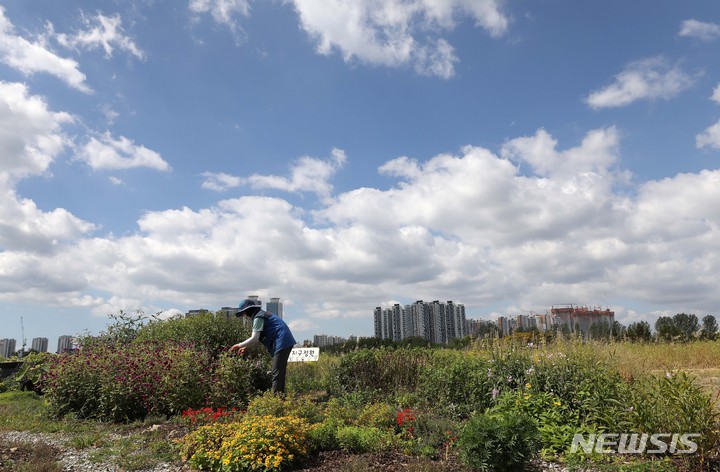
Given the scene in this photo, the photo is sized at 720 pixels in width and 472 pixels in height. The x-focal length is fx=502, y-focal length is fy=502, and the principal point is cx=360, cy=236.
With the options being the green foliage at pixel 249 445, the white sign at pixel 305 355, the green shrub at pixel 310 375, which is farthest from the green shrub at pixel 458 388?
the white sign at pixel 305 355

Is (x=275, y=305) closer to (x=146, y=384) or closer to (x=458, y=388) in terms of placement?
(x=146, y=384)

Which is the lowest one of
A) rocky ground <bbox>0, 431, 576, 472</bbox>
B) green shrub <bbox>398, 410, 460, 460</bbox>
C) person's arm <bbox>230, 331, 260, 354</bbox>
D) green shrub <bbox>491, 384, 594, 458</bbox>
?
rocky ground <bbox>0, 431, 576, 472</bbox>

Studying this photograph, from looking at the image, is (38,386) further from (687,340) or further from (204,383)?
(687,340)

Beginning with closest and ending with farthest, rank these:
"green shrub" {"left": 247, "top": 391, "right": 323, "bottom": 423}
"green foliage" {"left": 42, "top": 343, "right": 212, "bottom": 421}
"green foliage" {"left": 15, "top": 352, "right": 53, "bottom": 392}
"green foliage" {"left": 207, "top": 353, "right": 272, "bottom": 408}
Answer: "green shrub" {"left": 247, "top": 391, "right": 323, "bottom": 423}, "green foliage" {"left": 42, "top": 343, "right": 212, "bottom": 421}, "green foliage" {"left": 207, "top": 353, "right": 272, "bottom": 408}, "green foliage" {"left": 15, "top": 352, "right": 53, "bottom": 392}

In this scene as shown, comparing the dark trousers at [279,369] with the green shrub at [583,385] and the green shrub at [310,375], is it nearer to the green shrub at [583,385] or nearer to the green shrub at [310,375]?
the green shrub at [310,375]

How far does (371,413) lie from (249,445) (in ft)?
5.82

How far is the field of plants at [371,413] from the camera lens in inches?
186

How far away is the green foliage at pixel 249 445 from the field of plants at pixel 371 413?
0.05 ft

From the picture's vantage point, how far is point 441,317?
45156mm

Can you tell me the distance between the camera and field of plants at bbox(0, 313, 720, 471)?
472 centimetres

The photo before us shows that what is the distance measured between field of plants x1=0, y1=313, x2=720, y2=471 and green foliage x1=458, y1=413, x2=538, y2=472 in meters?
0.01

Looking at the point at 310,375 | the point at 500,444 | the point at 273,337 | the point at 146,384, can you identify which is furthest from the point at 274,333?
the point at 500,444

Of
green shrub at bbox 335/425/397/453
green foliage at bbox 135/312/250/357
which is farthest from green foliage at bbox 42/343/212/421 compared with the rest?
green shrub at bbox 335/425/397/453

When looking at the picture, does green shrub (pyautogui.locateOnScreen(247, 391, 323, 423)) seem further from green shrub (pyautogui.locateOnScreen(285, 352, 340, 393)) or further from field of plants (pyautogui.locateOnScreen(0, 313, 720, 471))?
green shrub (pyautogui.locateOnScreen(285, 352, 340, 393))
